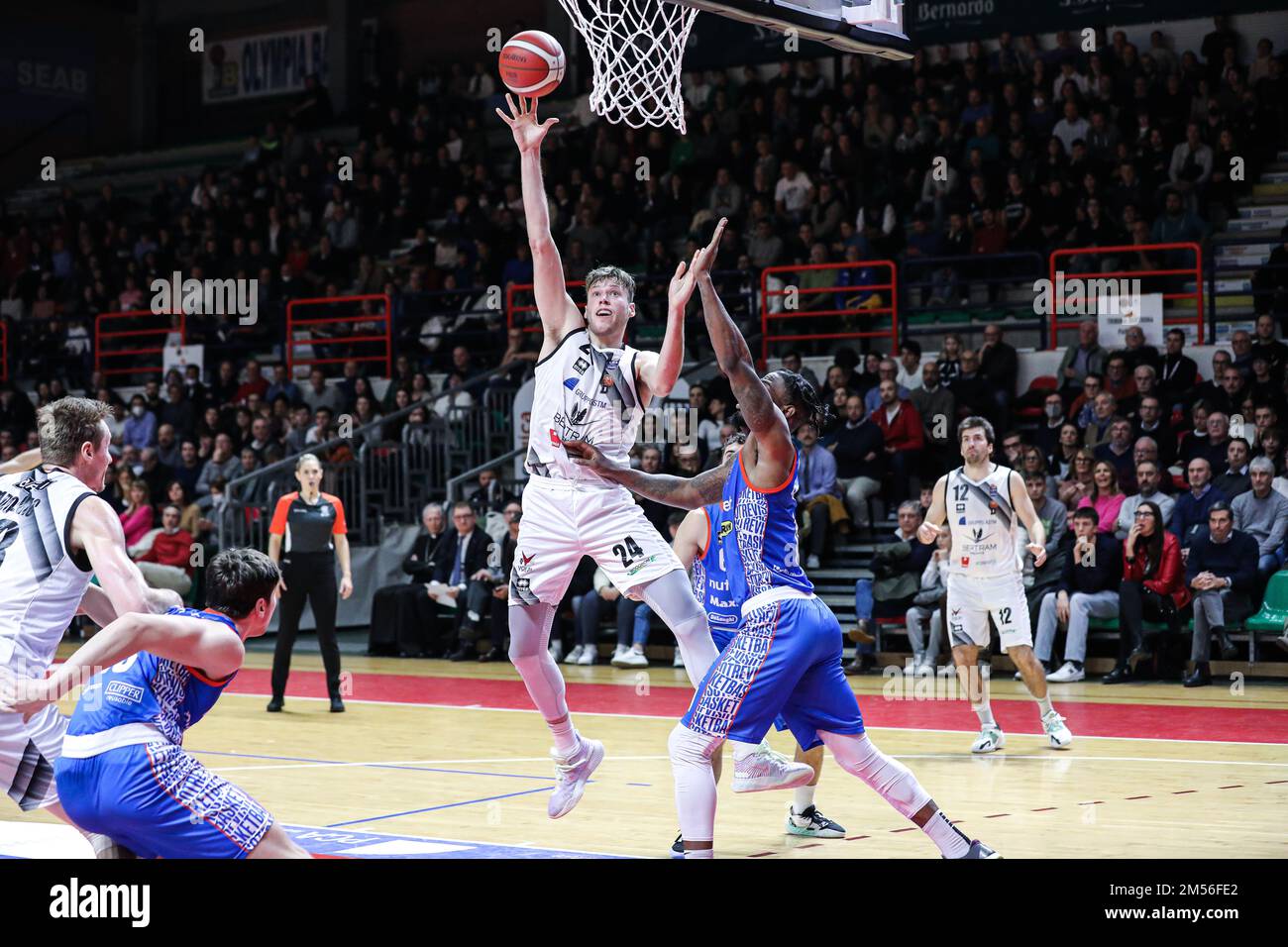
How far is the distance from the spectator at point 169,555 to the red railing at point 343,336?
3270 mm

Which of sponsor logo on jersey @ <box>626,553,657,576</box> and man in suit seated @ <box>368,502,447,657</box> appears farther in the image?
man in suit seated @ <box>368,502,447,657</box>

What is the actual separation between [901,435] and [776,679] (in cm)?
1048

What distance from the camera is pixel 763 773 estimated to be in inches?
259

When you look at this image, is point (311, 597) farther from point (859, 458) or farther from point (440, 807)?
point (859, 458)

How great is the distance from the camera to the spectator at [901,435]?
15.6m

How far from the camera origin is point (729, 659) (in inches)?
220

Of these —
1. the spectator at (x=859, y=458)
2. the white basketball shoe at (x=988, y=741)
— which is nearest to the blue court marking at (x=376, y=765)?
the white basketball shoe at (x=988, y=741)

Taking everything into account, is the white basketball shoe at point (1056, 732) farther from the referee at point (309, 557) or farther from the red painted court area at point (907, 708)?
the referee at point (309, 557)

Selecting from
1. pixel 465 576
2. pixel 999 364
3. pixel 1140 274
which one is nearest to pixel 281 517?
pixel 465 576

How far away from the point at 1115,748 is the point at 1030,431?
258 inches

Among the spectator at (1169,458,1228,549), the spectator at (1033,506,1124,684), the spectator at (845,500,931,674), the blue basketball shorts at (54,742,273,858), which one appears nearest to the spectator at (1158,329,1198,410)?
the spectator at (1169,458,1228,549)

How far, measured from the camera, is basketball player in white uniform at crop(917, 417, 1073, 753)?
1010cm

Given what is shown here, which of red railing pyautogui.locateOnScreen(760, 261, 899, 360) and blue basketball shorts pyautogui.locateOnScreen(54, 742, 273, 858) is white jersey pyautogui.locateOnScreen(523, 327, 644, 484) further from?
red railing pyautogui.locateOnScreen(760, 261, 899, 360)

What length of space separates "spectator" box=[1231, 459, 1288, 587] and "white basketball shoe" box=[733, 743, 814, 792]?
7.83 meters
